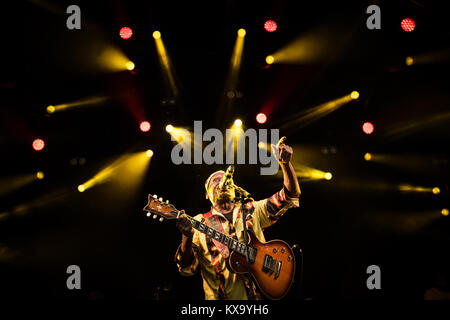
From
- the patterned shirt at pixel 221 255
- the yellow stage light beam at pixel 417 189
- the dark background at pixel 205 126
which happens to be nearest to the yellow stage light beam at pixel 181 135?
the dark background at pixel 205 126

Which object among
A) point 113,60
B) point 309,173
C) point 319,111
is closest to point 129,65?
point 113,60

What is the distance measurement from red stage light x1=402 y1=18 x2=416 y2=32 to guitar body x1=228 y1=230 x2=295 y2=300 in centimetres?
329

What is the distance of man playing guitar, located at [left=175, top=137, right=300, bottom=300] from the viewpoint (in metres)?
3.85

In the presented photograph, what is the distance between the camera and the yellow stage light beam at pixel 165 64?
15.4 ft

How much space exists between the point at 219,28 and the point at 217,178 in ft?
6.31

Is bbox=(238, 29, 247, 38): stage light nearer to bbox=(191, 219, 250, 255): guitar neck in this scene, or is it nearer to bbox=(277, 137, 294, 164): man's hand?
bbox=(277, 137, 294, 164): man's hand

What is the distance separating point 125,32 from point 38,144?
5.64 ft

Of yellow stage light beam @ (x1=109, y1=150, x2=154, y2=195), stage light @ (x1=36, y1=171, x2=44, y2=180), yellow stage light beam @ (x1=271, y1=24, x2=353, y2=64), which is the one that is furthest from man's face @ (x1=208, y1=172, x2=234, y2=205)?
stage light @ (x1=36, y1=171, x2=44, y2=180)

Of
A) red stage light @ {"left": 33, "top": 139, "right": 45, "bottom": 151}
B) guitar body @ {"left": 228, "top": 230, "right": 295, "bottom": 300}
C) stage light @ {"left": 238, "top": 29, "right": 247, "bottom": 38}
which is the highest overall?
stage light @ {"left": 238, "top": 29, "right": 247, "bottom": 38}

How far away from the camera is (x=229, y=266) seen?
3721 millimetres

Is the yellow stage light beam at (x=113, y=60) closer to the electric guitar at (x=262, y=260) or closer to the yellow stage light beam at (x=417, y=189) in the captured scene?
the electric guitar at (x=262, y=260)
